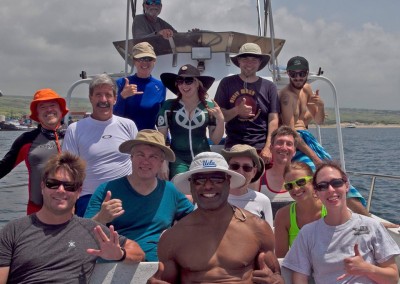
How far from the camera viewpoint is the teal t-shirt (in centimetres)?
392

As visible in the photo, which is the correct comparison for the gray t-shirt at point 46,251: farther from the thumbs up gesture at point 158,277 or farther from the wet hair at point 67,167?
the thumbs up gesture at point 158,277

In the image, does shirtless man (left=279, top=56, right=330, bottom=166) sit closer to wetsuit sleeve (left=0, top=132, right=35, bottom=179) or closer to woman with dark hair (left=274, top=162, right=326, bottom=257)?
woman with dark hair (left=274, top=162, right=326, bottom=257)

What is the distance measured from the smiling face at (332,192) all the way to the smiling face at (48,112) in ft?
8.54

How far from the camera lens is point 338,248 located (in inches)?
133

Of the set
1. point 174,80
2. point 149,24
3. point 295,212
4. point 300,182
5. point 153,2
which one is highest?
point 153,2

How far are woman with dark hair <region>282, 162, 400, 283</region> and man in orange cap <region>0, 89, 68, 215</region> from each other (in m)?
2.47

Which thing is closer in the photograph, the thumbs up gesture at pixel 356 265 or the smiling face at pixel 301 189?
the thumbs up gesture at pixel 356 265

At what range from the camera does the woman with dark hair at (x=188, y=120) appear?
519cm

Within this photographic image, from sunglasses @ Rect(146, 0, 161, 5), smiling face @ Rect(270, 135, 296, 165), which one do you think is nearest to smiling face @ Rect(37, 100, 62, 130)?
smiling face @ Rect(270, 135, 296, 165)

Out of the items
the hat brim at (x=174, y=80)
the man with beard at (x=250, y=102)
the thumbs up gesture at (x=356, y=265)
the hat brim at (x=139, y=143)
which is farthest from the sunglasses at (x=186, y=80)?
the thumbs up gesture at (x=356, y=265)

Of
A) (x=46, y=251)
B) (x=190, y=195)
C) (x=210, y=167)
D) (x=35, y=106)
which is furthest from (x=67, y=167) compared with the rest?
(x=35, y=106)

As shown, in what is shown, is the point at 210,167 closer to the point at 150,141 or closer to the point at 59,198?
the point at 150,141

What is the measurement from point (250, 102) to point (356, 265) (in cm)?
286

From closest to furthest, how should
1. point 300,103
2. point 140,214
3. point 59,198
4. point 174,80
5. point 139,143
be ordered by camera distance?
1. point 59,198
2. point 140,214
3. point 139,143
4. point 174,80
5. point 300,103
